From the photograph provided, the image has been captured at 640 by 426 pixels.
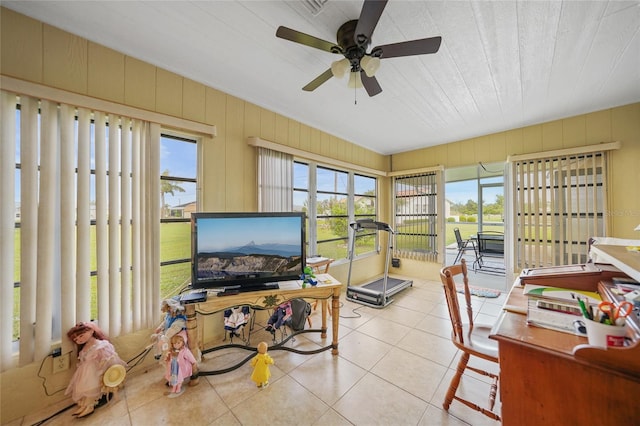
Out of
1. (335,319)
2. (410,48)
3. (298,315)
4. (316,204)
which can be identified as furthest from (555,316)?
(316,204)

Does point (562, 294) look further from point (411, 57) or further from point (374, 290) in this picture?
point (374, 290)

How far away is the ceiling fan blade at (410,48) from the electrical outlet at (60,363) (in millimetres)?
3116

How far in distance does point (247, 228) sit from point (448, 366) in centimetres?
219

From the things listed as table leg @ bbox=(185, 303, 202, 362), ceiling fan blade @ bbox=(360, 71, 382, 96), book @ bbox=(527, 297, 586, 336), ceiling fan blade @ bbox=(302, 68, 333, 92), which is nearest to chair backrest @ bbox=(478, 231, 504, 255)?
book @ bbox=(527, 297, 586, 336)

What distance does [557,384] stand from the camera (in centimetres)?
87

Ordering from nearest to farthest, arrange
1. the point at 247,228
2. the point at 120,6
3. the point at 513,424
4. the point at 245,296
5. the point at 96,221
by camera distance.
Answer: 1. the point at 513,424
2. the point at 120,6
3. the point at 96,221
4. the point at 245,296
5. the point at 247,228

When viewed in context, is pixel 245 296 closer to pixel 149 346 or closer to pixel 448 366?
pixel 149 346

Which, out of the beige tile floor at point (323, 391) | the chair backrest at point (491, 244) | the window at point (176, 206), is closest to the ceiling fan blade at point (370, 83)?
the window at point (176, 206)

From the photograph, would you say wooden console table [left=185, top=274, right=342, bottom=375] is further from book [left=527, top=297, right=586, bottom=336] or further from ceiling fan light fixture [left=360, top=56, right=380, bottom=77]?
ceiling fan light fixture [left=360, top=56, right=380, bottom=77]

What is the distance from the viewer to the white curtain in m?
2.66

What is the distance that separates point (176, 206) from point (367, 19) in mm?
2214

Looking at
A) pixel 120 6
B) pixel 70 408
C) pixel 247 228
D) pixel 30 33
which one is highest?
pixel 120 6

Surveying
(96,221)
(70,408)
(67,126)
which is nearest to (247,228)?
(96,221)

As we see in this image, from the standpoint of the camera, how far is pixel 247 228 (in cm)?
208
